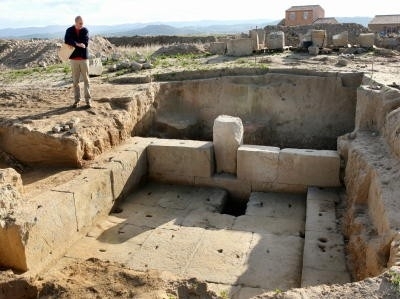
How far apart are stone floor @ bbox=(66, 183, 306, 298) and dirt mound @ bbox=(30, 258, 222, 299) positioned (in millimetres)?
768

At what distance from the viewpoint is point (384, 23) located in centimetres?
3531

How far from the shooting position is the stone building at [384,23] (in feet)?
108

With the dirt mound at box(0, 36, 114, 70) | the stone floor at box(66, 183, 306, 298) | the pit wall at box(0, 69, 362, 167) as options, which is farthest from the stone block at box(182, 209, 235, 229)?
the dirt mound at box(0, 36, 114, 70)

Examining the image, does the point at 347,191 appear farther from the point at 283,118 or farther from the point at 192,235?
the point at 283,118

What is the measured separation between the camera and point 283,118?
10859 millimetres

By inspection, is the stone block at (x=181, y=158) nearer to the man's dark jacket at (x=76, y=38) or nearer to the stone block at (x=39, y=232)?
the man's dark jacket at (x=76, y=38)

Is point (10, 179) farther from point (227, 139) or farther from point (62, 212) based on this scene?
point (227, 139)

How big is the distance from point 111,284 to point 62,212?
1.83 m

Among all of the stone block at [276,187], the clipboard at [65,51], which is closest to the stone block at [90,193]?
the clipboard at [65,51]

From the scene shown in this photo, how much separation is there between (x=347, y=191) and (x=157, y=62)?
807 cm

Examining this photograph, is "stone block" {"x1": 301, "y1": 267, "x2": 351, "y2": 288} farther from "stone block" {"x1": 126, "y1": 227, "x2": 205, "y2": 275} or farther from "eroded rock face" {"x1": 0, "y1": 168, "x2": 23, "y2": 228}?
"eroded rock face" {"x1": 0, "y1": 168, "x2": 23, "y2": 228}

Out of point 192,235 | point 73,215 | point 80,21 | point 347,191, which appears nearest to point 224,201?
point 192,235

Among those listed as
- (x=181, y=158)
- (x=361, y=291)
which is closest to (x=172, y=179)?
(x=181, y=158)

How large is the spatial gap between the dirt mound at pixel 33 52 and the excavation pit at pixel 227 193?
11.5 m
